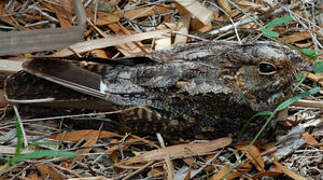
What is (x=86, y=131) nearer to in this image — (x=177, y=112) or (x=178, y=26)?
(x=177, y=112)

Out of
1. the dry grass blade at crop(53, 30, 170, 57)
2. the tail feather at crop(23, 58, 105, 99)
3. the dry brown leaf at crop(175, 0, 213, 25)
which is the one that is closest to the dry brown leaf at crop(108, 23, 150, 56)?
Result: the dry grass blade at crop(53, 30, 170, 57)

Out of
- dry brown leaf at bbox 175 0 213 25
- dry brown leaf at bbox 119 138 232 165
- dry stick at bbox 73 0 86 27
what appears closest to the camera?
dry brown leaf at bbox 119 138 232 165

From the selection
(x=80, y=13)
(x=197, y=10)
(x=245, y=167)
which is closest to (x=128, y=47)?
(x=80, y=13)

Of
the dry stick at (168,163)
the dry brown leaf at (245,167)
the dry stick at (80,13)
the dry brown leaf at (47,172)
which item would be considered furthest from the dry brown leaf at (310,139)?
the dry stick at (80,13)

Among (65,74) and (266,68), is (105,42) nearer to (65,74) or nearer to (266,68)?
(65,74)

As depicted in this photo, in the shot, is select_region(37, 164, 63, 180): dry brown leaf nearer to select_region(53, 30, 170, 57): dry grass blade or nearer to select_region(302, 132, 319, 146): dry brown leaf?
select_region(53, 30, 170, 57): dry grass blade

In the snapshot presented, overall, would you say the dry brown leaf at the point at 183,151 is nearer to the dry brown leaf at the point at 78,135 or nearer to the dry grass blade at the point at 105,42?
Answer: the dry brown leaf at the point at 78,135
